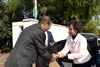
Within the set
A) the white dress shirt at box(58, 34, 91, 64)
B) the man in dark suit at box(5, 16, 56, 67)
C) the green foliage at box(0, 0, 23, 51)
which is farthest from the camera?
the green foliage at box(0, 0, 23, 51)

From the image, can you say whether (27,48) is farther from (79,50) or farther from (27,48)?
(79,50)

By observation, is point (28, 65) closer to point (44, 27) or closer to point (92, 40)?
point (44, 27)

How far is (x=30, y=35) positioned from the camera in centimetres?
285

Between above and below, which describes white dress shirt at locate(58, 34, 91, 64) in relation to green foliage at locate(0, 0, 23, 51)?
above

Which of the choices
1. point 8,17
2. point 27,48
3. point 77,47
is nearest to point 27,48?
point 27,48

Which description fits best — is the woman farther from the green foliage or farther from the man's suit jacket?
the green foliage

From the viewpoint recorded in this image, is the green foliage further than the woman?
Yes

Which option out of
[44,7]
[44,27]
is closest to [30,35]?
[44,27]

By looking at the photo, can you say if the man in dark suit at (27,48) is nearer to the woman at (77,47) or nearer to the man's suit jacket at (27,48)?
the man's suit jacket at (27,48)

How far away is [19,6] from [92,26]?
8786 mm

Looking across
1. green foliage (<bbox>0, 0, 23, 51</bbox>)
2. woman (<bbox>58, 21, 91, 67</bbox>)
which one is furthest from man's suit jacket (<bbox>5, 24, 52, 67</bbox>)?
green foliage (<bbox>0, 0, 23, 51</bbox>)

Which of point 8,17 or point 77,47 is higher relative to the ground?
point 77,47

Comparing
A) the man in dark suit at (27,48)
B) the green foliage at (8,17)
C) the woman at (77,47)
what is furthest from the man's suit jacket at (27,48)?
the green foliage at (8,17)

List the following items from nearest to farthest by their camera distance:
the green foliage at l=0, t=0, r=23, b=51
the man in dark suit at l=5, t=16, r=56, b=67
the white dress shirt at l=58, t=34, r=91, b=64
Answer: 1. the man in dark suit at l=5, t=16, r=56, b=67
2. the white dress shirt at l=58, t=34, r=91, b=64
3. the green foliage at l=0, t=0, r=23, b=51
